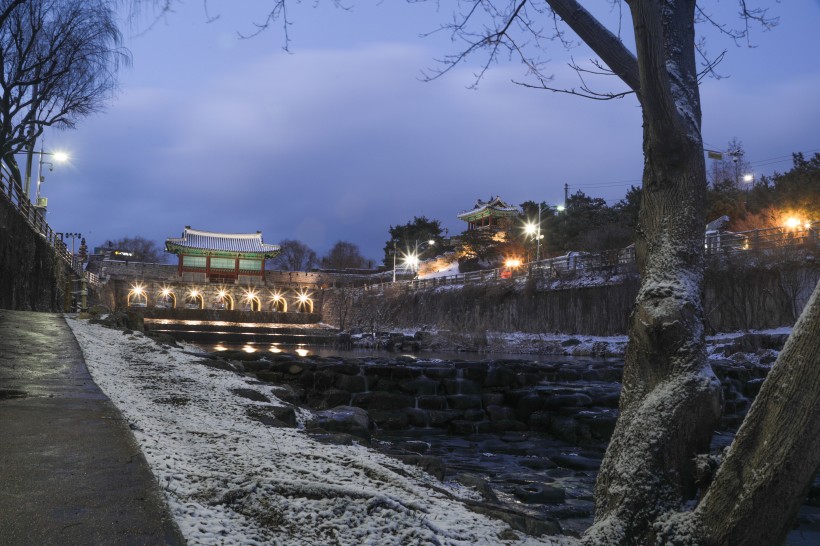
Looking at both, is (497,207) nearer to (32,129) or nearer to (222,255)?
(222,255)

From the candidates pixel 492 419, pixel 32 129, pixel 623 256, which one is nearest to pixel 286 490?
pixel 492 419

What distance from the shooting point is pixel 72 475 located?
2.78 m

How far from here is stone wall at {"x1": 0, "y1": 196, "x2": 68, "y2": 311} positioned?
1570 cm

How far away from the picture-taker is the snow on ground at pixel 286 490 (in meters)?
2.60

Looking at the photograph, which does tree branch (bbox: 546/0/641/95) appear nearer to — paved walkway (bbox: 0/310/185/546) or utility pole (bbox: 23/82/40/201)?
paved walkway (bbox: 0/310/185/546)

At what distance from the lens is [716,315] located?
26.2 metres

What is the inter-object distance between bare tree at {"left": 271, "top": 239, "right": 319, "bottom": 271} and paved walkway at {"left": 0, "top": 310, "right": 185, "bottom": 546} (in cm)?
7764

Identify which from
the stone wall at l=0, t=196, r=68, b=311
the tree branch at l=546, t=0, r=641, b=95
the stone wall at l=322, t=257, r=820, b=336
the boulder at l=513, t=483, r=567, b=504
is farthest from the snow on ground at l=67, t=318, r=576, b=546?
the stone wall at l=0, t=196, r=68, b=311

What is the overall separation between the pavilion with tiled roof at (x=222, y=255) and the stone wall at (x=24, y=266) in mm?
34881

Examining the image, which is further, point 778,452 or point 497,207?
point 497,207

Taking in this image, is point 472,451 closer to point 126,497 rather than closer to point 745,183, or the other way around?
point 126,497

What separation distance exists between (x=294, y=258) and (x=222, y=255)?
78.8 feet

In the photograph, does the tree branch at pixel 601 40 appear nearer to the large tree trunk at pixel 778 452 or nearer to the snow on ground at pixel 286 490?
the large tree trunk at pixel 778 452

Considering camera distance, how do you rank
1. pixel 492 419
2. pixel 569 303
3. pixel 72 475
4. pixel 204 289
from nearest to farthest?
pixel 72 475 → pixel 492 419 → pixel 569 303 → pixel 204 289
